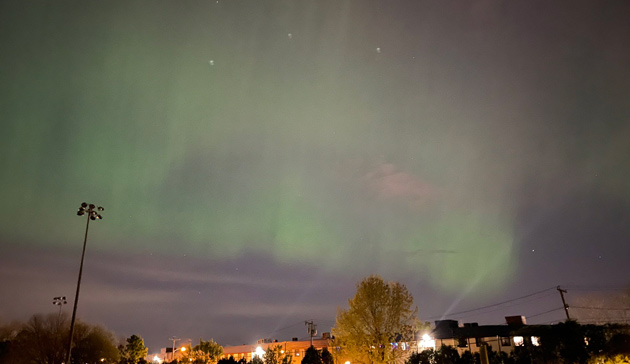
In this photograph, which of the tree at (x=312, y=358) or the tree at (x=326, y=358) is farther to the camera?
the tree at (x=326, y=358)

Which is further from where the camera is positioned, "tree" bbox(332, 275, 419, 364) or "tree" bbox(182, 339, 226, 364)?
"tree" bbox(182, 339, 226, 364)

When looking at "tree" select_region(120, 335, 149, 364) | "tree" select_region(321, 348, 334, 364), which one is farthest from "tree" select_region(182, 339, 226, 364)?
"tree" select_region(321, 348, 334, 364)

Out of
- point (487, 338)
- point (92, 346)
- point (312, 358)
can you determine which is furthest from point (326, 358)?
point (92, 346)

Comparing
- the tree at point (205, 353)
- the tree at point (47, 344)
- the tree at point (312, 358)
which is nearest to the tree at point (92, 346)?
the tree at point (47, 344)

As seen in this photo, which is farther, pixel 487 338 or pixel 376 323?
pixel 487 338

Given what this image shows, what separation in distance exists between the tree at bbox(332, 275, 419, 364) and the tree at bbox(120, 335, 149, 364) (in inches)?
2629

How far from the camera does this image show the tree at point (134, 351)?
87875 millimetres

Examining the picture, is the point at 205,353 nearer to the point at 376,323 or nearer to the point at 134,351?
the point at 134,351

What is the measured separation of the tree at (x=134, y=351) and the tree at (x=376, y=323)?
66769 millimetres

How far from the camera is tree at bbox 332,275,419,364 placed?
3669cm

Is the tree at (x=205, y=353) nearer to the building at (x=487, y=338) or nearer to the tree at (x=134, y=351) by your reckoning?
the tree at (x=134, y=351)

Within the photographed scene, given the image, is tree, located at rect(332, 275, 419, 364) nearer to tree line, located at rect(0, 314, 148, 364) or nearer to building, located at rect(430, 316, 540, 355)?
building, located at rect(430, 316, 540, 355)

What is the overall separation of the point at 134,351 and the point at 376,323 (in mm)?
71457

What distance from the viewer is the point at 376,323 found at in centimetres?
3688
